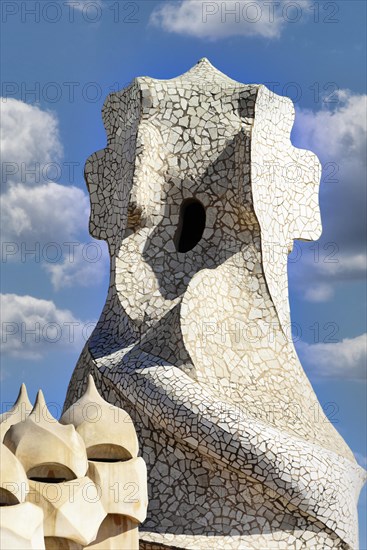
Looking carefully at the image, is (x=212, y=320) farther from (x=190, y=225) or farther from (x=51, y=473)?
(x=51, y=473)

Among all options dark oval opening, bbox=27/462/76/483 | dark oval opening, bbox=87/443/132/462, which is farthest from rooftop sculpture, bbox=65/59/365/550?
dark oval opening, bbox=27/462/76/483

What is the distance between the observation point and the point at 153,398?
13.0m

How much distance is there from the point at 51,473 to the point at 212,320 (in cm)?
417

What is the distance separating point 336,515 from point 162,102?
5.18m

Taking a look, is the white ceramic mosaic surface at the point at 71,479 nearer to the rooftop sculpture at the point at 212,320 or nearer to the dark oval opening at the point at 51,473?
the dark oval opening at the point at 51,473

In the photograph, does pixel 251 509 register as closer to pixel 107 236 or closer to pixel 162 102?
pixel 107 236

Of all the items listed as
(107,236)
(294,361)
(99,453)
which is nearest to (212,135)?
(107,236)

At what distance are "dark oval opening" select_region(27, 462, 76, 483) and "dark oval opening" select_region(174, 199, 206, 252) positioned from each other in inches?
203

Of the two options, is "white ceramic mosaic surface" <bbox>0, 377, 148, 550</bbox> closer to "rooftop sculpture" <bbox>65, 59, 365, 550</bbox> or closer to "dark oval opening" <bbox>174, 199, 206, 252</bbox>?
"rooftop sculpture" <bbox>65, 59, 365, 550</bbox>

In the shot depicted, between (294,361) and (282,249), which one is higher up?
(282,249)

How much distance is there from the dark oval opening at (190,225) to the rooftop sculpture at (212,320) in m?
0.02

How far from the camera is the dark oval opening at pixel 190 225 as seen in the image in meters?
14.6

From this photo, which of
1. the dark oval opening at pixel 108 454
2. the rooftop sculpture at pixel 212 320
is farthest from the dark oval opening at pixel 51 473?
the rooftop sculpture at pixel 212 320

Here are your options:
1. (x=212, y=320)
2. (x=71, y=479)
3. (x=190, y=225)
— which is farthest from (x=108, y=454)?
(x=190, y=225)
